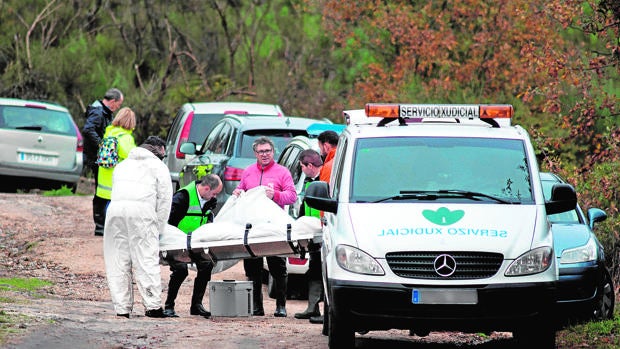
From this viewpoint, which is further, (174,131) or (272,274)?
(174,131)

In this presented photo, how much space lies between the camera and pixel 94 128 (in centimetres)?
1698

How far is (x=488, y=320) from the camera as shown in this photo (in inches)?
363

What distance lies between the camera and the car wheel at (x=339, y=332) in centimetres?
941

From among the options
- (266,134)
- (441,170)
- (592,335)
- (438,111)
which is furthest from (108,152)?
(592,335)

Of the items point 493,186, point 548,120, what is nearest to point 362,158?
point 493,186

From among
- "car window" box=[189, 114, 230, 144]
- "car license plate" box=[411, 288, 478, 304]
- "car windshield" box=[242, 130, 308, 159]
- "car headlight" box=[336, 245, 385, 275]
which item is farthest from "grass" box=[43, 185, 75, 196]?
"car license plate" box=[411, 288, 478, 304]

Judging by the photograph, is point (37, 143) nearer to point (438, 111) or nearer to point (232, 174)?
point (232, 174)

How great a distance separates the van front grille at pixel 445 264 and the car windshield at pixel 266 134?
285 inches

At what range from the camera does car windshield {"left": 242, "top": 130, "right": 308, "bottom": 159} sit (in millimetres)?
16438

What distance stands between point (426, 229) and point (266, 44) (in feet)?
91.7

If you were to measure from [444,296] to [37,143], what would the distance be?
1457 centimetres

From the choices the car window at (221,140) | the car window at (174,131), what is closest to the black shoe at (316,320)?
the car window at (221,140)

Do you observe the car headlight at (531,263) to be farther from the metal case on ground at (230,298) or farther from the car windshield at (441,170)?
the metal case on ground at (230,298)

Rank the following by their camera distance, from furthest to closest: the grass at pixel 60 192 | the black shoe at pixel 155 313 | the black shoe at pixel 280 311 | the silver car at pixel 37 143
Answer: the grass at pixel 60 192
the silver car at pixel 37 143
the black shoe at pixel 280 311
the black shoe at pixel 155 313
